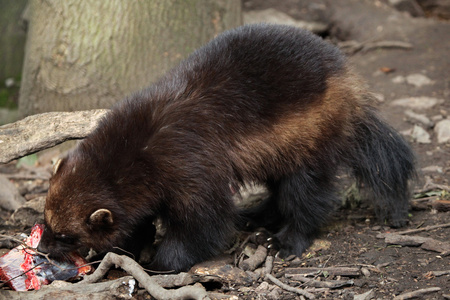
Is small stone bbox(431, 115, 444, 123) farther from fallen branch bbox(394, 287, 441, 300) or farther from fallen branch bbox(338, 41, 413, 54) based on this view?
fallen branch bbox(394, 287, 441, 300)

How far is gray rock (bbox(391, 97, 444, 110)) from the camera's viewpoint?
6814 millimetres

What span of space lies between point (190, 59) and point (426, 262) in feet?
7.41

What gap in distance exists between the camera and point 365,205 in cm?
515

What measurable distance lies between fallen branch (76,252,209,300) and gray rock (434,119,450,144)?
387 cm

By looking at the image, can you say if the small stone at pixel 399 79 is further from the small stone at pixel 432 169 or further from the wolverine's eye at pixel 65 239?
the wolverine's eye at pixel 65 239

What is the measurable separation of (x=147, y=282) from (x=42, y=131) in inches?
65.1

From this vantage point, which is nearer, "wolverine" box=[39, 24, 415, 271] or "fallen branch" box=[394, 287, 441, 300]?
"fallen branch" box=[394, 287, 441, 300]

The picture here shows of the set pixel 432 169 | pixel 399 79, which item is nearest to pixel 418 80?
pixel 399 79

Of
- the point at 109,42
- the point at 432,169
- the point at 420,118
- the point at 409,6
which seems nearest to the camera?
the point at 432,169

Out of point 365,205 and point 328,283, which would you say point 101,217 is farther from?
point 365,205

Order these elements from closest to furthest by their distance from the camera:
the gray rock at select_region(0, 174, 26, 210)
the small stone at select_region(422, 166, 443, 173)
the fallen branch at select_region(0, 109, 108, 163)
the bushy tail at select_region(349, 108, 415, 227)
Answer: the fallen branch at select_region(0, 109, 108, 163) < the bushy tail at select_region(349, 108, 415, 227) < the gray rock at select_region(0, 174, 26, 210) < the small stone at select_region(422, 166, 443, 173)

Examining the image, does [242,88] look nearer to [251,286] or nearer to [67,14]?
[251,286]

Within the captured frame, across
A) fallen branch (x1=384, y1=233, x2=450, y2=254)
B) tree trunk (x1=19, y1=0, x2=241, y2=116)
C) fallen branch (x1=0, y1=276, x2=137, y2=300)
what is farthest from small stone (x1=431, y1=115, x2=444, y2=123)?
fallen branch (x1=0, y1=276, x2=137, y2=300)

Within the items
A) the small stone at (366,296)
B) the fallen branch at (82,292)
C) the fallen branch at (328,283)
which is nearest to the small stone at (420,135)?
the fallen branch at (328,283)
